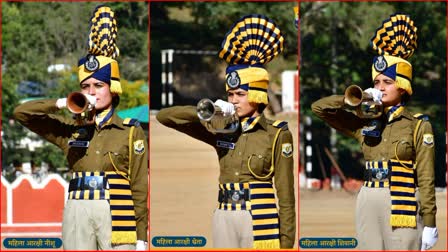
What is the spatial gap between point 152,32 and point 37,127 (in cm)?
597

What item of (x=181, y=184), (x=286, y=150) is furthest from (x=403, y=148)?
(x=181, y=184)

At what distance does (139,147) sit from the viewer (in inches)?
537

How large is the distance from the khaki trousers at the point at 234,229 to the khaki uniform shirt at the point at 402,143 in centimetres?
157

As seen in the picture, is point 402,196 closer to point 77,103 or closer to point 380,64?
point 380,64

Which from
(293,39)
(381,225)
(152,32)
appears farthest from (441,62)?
(381,225)

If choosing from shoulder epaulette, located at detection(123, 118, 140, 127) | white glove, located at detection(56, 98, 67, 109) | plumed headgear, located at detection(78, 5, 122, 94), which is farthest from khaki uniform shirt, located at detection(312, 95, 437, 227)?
white glove, located at detection(56, 98, 67, 109)

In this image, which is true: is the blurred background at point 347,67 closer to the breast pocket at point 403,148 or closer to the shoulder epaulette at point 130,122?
the breast pocket at point 403,148

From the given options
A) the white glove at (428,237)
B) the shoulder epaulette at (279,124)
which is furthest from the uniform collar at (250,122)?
the white glove at (428,237)

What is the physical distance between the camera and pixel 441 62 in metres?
28.9

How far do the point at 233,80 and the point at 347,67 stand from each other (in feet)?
49.4

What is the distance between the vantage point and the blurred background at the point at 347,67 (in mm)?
28156

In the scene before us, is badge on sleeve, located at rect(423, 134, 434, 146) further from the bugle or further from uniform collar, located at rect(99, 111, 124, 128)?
the bugle

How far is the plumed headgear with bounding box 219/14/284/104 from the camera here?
13.5 metres

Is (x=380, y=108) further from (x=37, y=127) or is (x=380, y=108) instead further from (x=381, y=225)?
(x=37, y=127)
